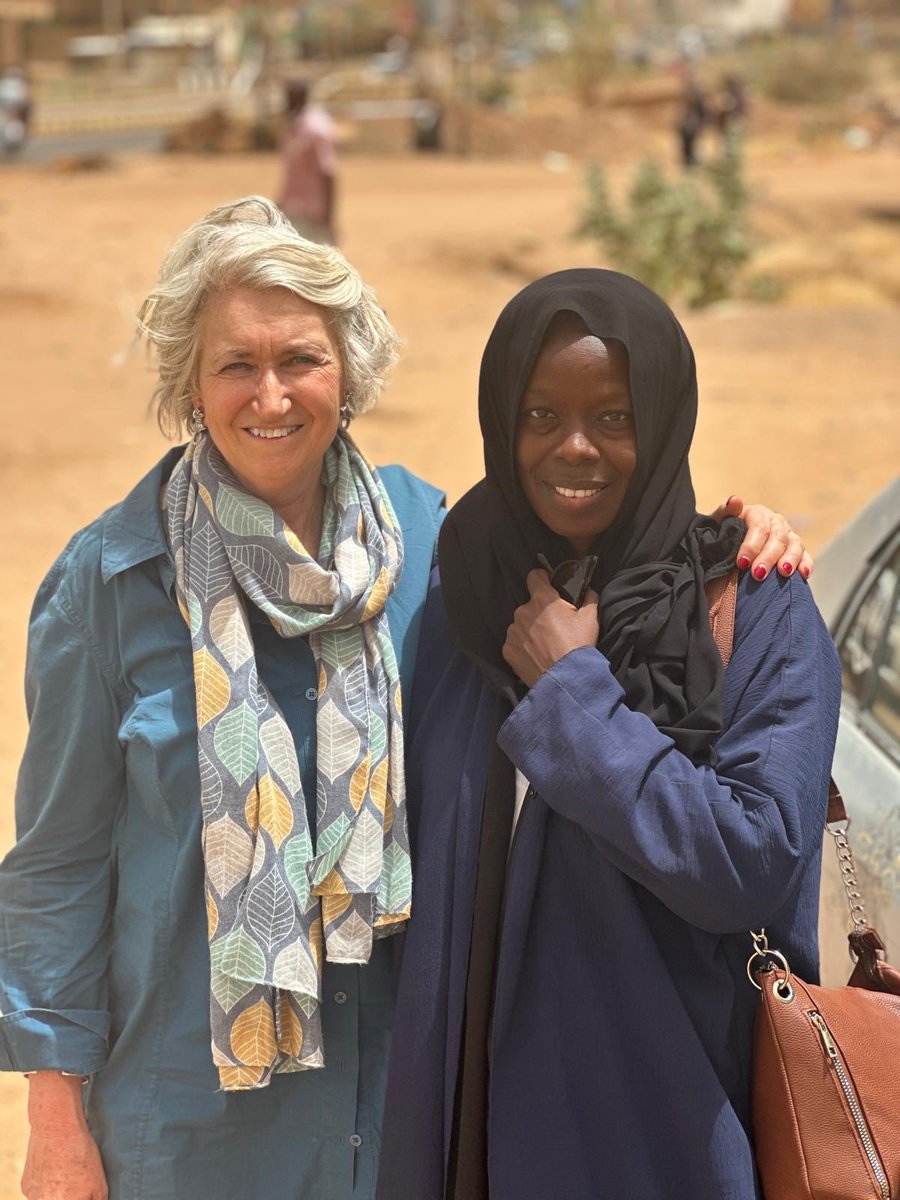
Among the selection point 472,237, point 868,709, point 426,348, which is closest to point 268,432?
point 868,709

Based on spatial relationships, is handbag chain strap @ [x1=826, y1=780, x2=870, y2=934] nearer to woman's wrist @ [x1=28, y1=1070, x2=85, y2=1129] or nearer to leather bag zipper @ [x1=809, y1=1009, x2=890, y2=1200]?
leather bag zipper @ [x1=809, y1=1009, x2=890, y2=1200]

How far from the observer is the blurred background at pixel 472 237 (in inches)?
391

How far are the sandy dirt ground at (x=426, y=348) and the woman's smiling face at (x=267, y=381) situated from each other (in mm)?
525

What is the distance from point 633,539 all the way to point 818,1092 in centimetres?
71

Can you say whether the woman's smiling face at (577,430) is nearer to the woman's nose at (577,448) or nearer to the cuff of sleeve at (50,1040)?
the woman's nose at (577,448)

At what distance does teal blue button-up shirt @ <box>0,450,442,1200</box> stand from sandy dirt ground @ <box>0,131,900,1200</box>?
67 centimetres

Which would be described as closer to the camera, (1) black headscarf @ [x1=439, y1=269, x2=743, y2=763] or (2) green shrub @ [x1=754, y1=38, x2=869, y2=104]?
(1) black headscarf @ [x1=439, y1=269, x2=743, y2=763]

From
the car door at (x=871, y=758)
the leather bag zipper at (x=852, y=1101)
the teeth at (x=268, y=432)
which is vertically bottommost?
the car door at (x=871, y=758)

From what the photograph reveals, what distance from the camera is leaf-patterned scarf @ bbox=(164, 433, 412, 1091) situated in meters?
2.08

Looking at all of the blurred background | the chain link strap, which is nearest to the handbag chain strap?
the chain link strap

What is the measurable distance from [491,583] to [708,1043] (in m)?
0.64

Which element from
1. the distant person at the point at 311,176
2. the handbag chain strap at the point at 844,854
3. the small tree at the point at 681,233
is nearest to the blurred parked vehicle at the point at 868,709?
the handbag chain strap at the point at 844,854

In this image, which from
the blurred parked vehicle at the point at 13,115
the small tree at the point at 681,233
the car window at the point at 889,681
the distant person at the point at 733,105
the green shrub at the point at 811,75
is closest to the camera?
the car window at the point at 889,681

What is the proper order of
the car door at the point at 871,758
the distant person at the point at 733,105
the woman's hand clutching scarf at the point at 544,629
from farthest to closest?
the distant person at the point at 733,105 < the car door at the point at 871,758 < the woman's hand clutching scarf at the point at 544,629
